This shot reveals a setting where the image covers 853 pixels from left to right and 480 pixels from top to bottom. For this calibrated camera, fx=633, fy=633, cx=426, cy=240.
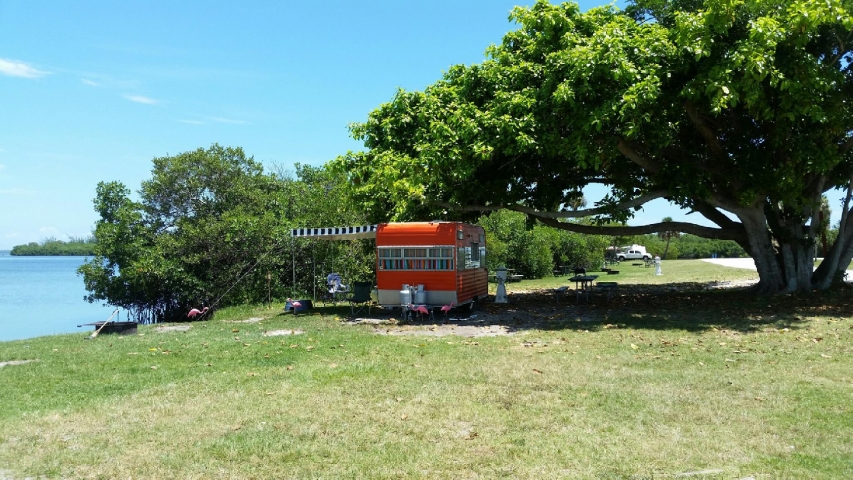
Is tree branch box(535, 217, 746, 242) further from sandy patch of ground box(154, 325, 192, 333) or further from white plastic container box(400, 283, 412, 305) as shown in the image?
sandy patch of ground box(154, 325, 192, 333)

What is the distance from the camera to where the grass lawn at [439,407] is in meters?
4.80

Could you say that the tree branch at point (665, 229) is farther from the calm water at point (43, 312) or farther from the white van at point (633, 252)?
the white van at point (633, 252)

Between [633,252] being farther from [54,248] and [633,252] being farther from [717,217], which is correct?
[54,248]

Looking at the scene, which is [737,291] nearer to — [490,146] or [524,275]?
[490,146]

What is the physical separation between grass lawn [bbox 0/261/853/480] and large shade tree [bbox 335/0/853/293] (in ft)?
14.8

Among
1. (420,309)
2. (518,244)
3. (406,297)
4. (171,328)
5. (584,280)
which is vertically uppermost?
(518,244)

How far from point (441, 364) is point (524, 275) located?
24.2 m

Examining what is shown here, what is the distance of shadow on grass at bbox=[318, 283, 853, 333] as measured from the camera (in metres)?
12.5

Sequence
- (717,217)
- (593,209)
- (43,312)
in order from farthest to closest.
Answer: (43,312)
(717,217)
(593,209)

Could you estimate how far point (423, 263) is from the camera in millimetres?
14625

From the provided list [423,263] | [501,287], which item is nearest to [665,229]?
[501,287]

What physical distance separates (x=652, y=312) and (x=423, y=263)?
5.40 m

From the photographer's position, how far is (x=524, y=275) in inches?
1271

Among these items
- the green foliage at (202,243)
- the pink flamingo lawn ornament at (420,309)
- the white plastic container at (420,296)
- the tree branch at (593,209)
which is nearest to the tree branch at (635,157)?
the tree branch at (593,209)
